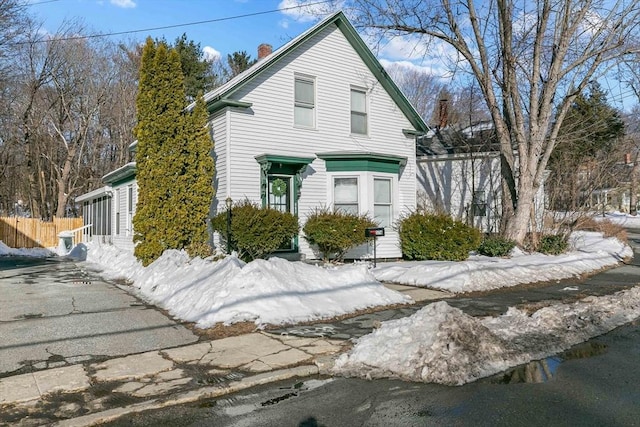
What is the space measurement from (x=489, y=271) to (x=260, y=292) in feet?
21.1

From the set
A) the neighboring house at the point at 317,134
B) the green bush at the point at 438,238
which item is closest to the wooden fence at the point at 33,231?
the neighboring house at the point at 317,134

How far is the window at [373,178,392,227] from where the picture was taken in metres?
16.2

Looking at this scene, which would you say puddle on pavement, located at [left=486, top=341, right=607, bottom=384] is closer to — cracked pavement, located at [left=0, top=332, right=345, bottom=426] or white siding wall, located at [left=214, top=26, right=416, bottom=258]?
cracked pavement, located at [left=0, top=332, right=345, bottom=426]

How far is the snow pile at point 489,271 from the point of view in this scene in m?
11.4

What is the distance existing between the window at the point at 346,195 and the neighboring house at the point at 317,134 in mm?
33

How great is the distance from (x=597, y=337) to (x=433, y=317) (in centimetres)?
282

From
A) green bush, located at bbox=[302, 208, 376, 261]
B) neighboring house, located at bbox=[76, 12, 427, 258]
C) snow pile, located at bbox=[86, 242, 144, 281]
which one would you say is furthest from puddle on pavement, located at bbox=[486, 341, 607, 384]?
snow pile, located at bbox=[86, 242, 144, 281]

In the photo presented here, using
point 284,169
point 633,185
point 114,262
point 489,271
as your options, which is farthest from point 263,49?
point 633,185

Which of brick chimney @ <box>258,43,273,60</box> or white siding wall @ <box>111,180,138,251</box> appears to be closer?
brick chimney @ <box>258,43,273,60</box>

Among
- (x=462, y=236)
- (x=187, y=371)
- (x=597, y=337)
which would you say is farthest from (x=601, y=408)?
(x=462, y=236)

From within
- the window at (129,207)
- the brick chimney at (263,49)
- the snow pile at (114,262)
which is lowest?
the snow pile at (114,262)

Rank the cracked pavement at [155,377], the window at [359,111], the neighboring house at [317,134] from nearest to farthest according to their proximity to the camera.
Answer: the cracked pavement at [155,377] → the neighboring house at [317,134] → the window at [359,111]

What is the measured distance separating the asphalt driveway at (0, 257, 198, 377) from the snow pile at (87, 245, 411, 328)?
52 centimetres

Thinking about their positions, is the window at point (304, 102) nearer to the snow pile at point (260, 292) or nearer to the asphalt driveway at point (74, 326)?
the snow pile at point (260, 292)
